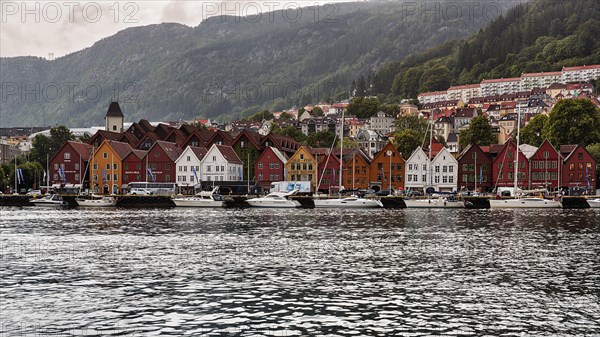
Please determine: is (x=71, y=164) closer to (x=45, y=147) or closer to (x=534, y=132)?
(x=45, y=147)

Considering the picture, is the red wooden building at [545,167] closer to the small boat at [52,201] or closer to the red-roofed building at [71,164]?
the small boat at [52,201]

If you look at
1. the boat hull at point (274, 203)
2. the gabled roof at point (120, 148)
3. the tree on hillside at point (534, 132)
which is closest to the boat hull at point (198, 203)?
the boat hull at point (274, 203)

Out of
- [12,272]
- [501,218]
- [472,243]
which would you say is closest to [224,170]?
[501,218]

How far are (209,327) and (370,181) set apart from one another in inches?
4417

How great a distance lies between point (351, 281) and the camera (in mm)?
32344

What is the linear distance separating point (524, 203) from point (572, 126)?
54882mm

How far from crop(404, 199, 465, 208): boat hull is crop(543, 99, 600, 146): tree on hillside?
54142mm

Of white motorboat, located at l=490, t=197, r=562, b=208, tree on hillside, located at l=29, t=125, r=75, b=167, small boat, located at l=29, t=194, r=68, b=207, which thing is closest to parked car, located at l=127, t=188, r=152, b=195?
small boat, located at l=29, t=194, r=68, b=207

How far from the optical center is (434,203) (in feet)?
329

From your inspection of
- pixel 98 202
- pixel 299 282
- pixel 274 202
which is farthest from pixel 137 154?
pixel 299 282

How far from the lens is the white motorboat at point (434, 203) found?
100 m

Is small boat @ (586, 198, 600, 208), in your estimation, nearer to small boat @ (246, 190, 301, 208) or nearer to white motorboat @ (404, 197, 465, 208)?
white motorboat @ (404, 197, 465, 208)

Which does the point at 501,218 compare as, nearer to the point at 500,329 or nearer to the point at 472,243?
the point at 472,243

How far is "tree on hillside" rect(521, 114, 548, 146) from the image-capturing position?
154500 millimetres
